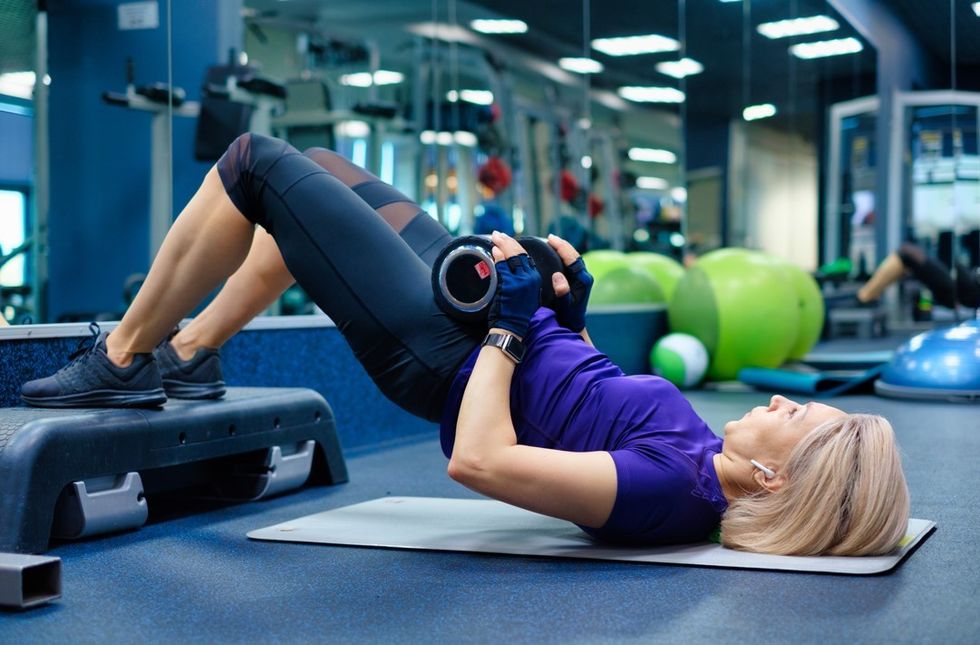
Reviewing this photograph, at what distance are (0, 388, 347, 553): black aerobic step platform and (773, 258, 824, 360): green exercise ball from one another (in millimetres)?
3243

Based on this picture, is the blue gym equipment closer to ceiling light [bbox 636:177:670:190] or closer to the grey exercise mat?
ceiling light [bbox 636:177:670:190]

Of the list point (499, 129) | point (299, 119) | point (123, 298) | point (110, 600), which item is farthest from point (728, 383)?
point (110, 600)

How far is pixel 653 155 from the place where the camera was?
7246 millimetres

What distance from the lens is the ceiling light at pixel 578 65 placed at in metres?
6.18

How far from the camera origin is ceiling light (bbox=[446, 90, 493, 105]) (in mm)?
5542

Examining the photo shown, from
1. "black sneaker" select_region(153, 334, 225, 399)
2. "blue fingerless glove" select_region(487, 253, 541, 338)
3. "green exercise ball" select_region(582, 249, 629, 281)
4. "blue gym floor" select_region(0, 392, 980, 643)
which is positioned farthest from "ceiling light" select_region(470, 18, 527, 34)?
"blue fingerless glove" select_region(487, 253, 541, 338)

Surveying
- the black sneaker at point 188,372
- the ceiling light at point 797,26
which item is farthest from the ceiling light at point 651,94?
the black sneaker at point 188,372

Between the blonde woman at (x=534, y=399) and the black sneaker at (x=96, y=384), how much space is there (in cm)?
4

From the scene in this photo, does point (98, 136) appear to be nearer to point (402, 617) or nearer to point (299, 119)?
point (299, 119)

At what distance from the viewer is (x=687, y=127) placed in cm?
753

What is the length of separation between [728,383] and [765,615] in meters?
3.98

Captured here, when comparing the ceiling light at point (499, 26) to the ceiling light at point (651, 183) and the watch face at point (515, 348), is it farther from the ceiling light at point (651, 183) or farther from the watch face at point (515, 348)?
the watch face at point (515, 348)

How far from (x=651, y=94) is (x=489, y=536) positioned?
17.4 feet

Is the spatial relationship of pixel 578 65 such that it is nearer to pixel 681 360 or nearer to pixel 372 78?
pixel 372 78
